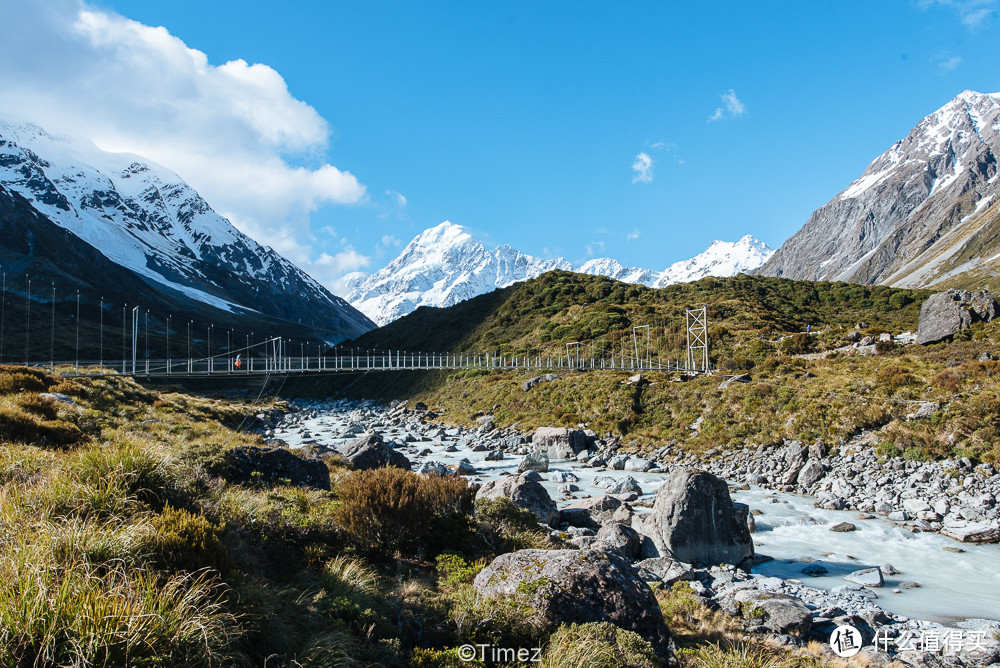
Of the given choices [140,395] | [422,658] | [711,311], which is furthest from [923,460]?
[711,311]

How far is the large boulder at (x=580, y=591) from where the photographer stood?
5.91 m

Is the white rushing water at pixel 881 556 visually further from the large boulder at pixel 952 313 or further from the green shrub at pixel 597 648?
the large boulder at pixel 952 313

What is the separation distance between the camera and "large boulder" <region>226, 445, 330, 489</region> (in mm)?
9992

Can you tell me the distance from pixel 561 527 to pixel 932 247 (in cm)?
21509

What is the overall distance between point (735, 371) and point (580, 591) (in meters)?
33.8

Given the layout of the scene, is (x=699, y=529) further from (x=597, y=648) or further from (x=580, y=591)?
(x=597, y=648)

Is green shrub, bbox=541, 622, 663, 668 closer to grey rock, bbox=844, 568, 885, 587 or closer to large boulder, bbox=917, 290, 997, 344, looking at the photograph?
grey rock, bbox=844, 568, 885, 587

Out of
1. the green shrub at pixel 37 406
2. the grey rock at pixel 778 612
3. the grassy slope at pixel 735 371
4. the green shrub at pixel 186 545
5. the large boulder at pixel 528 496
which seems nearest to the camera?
the green shrub at pixel 186 545

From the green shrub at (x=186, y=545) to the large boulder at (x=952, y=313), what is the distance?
40.7 m

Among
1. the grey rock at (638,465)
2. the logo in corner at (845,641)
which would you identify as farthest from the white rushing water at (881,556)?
the grey rock at (638,465)

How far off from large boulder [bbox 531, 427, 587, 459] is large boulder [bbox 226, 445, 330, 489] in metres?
20.1

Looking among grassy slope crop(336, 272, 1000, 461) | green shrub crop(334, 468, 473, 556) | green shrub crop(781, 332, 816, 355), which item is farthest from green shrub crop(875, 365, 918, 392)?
green shrub crop(334, 468, 473, 556)

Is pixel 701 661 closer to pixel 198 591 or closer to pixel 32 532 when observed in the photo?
pixel 198 591

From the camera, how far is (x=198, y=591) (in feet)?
13.5
